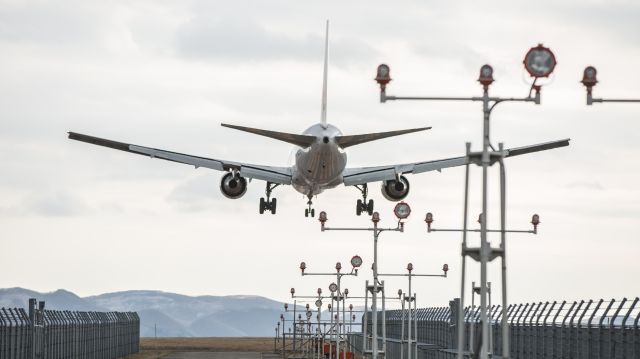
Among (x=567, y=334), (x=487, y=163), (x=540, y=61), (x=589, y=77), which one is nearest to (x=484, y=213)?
(x=487, y=163)

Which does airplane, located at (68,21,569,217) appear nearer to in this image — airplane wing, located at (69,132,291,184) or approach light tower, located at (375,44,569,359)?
airplane wing, located at (69,132,291,184)

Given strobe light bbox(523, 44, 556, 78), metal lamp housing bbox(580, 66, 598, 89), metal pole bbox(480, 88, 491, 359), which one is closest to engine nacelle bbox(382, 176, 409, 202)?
metal lamp housing bbox(580, 66, 598, 89)

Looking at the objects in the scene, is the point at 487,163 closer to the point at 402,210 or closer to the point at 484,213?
the point at 484,213

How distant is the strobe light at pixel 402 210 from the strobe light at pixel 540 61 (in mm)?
34367

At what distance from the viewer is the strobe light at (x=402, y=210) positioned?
66.1 meters

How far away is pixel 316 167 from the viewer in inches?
2904

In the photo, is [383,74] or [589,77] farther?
[589,77]

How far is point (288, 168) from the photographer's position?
274 ft

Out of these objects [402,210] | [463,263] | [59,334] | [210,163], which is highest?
[210,163]

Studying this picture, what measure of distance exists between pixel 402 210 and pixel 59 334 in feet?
103

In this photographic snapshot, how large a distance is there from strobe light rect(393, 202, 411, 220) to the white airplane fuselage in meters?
6.00

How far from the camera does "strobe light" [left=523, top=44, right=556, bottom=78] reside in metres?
31.8

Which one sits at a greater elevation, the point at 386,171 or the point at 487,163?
the point at 386,171

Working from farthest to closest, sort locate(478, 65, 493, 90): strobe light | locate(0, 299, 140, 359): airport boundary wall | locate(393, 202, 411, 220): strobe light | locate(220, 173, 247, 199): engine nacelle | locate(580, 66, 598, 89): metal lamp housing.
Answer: locate(220, 173, 247, 199): engine nacelle, locate(0, 299, 140, 359): airport boundary wall, locate(393, 202, 411, 220): strobe light, locate(580, 66, 598, 89): metal lamp housing, locate(478, 65, 493, 90): strobe light
